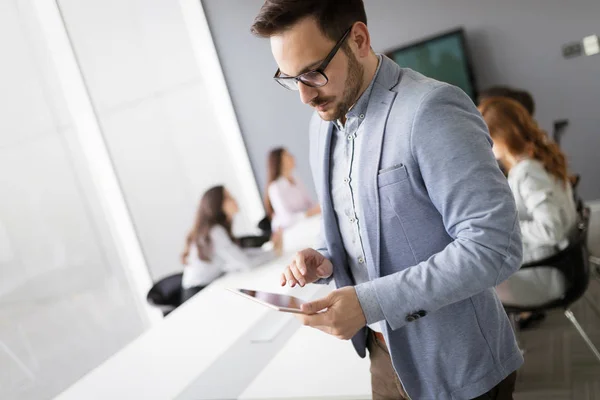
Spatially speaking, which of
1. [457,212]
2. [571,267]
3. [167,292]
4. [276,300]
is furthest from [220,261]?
[457,212]

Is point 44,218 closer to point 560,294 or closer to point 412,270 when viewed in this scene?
point 412,270

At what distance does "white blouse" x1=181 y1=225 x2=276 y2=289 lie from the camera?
145 inches

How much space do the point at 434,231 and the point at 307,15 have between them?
48 cm

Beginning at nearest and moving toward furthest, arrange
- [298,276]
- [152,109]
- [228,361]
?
[298,276] → [228,361] → [152,109]

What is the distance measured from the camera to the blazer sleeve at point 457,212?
1062mm

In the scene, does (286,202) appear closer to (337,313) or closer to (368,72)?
(368,72)

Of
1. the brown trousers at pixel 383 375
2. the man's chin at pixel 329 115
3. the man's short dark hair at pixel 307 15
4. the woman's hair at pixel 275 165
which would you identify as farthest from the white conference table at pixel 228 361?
the woman's hair at pixel 275 165

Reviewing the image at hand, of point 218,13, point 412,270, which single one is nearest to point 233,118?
point 218,13

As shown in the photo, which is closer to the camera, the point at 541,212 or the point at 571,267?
the point at 571,267

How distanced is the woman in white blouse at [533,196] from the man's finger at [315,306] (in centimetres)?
167

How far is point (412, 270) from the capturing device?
44.1 inches

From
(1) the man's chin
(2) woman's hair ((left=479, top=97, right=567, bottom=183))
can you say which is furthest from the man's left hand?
(2) woman's hair ((left=479, top=97, right=567, bottom=183))

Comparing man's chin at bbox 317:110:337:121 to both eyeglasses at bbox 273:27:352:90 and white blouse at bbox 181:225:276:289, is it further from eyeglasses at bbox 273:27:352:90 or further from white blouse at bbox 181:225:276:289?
white blouse at bbox 181:225:276:289

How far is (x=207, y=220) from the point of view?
12.8 ft
